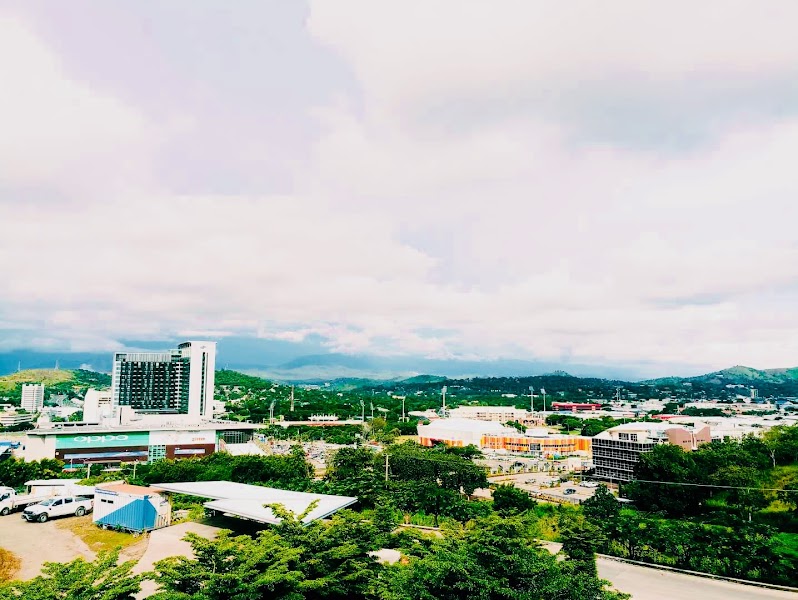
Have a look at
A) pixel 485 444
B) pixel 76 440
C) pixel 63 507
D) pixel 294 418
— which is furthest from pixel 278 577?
pixel 294 418

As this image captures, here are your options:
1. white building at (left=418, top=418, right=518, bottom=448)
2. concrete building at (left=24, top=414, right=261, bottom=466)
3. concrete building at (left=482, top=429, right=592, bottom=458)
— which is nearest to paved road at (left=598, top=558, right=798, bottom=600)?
concrete building at (left=24, top=414, right=261, bottom=466)

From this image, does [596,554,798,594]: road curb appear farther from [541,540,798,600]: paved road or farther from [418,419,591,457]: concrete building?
[418,419,591,457]: concrete building

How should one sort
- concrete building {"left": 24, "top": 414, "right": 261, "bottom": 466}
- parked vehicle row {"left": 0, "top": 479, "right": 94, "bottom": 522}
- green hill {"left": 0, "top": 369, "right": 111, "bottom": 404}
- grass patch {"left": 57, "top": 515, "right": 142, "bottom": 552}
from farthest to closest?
green hill {"left": 0, "top": 369, "right": 111, "bottom": 404} < concrete building {"left": 24, "top": 414, "right": 261, "bottom": 466} < parked vehicle row {"left": 0, "top": 479, "right": 94, "bottom": 522} < grass patch {"left": 57, "top": 515, "right": 142, "bottom": 552}

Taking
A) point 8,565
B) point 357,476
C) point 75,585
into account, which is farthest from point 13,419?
point 75,585

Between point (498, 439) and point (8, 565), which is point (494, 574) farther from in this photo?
point (498, 439)

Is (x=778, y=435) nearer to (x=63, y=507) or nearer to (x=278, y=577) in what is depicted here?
(x=278, y=577)

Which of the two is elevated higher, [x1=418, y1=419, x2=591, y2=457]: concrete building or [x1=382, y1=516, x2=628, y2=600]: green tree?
[x1=382, y1=516, x2=628, y2=600]: green tree
